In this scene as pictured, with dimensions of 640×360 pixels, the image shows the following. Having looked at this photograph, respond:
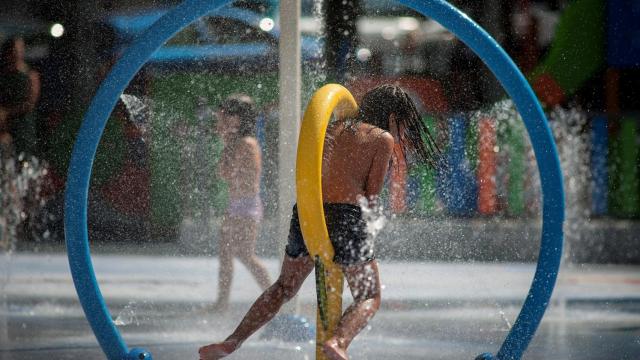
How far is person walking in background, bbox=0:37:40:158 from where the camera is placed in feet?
32.5

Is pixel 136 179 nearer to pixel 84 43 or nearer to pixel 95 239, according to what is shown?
pixel 95 239

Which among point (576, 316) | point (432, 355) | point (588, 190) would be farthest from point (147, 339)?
point (588, 190)

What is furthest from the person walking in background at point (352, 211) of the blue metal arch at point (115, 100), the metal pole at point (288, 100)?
the metal pole at point (288, 100)

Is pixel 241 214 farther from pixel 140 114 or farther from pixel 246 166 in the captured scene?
pixel 140 114

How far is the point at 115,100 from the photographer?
15.8 feet

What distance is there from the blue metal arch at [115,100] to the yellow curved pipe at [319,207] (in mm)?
702

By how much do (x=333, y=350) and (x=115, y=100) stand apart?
1.59 metres

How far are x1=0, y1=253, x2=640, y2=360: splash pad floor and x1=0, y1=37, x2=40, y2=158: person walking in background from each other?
142 cm

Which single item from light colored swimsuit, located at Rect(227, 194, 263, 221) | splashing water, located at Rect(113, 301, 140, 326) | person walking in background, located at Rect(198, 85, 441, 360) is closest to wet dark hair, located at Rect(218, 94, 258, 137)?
light colored swimsuit, located at Rect(227, 194, 263, 221)

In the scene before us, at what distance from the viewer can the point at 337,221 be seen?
4.56 m

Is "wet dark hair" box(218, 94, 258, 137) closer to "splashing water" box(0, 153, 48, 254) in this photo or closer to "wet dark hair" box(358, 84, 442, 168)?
"wet dark hair" box(358, 84, 442, 168)

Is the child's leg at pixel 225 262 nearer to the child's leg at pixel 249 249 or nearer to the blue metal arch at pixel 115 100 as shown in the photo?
the child's leg at pixel 249 249

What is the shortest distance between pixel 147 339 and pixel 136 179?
5.39m

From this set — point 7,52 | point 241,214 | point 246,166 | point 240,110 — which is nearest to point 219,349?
point 241,214
